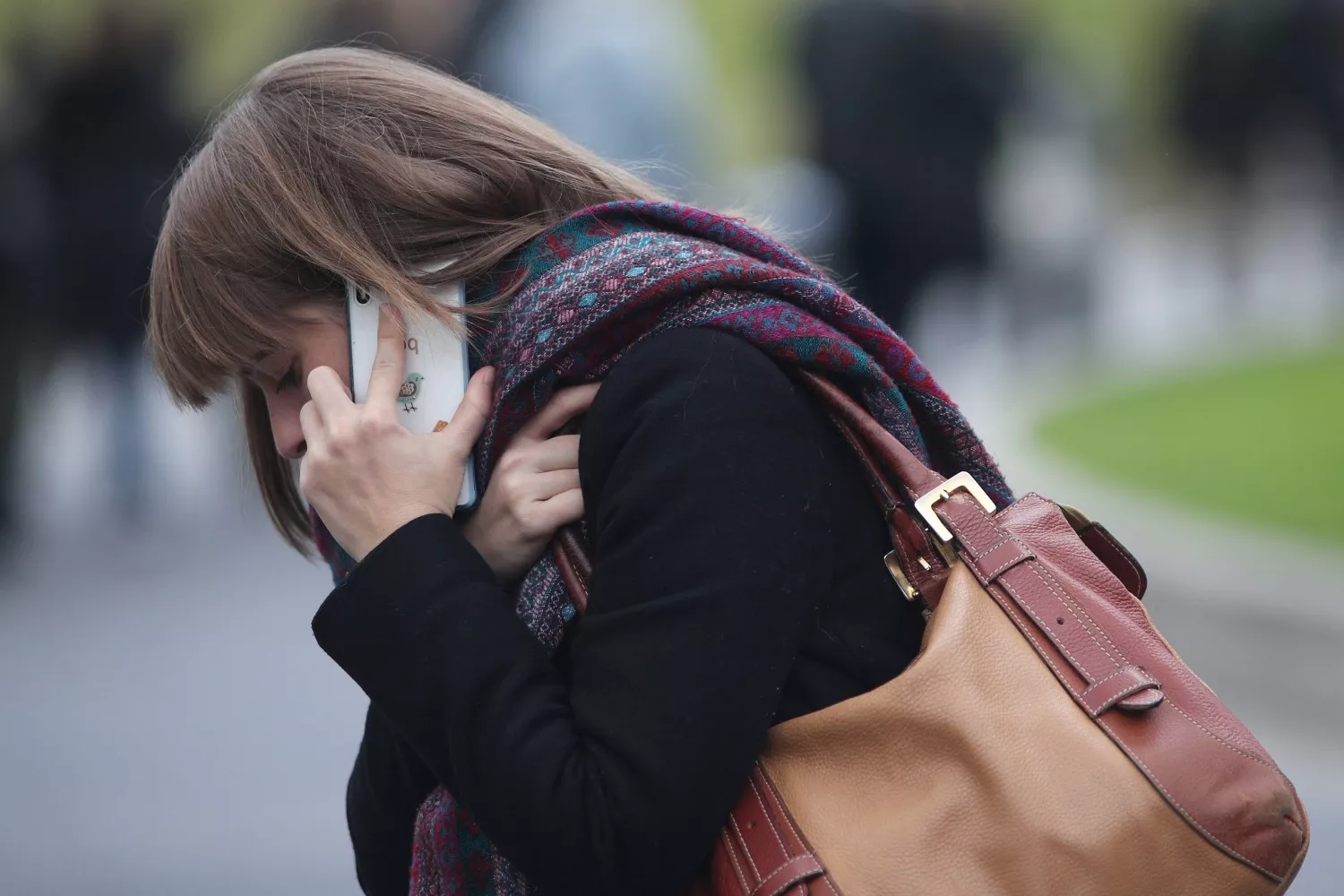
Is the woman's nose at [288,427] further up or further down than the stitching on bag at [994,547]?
further up

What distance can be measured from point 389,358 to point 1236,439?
731 centimetres

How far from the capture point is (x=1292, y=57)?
46.4ft

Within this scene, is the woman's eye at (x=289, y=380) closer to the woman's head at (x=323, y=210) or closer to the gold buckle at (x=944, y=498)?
the woman's head at (x=323, y=210)

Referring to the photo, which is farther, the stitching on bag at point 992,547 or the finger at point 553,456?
the finger at point 553,456

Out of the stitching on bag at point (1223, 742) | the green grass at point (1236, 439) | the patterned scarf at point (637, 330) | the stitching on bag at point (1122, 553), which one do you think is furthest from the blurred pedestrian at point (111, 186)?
the stitching on bag at point (1223, 742)

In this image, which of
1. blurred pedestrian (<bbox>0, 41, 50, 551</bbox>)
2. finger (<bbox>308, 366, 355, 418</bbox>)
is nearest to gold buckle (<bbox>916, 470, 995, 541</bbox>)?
finger (<bbox>308, 366, 355, 418</bbox>)

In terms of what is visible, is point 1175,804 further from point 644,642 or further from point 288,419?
point 288,419

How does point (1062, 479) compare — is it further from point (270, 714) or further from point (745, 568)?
point (745, 568)

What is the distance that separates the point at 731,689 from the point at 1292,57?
14.3 m

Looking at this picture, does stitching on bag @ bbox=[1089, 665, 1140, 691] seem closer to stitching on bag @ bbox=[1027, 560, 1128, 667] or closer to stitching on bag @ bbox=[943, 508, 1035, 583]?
stitching on bag @ bbox=[1027, 560, 1128, 667]

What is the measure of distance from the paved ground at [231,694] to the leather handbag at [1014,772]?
8.84 ft

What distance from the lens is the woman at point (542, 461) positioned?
137 centimetres

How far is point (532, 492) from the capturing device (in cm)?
154

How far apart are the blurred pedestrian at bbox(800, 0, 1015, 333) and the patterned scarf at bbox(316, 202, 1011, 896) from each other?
245 inches
